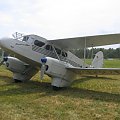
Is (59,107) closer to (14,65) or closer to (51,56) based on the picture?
(51,56)

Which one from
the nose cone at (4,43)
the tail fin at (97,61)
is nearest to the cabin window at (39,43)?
the nose cone at (4,43)

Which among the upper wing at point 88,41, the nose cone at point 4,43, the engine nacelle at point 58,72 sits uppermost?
the upper wing at point 88,41

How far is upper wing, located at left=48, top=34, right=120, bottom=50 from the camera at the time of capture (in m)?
15.0

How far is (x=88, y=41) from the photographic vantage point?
52.5ft

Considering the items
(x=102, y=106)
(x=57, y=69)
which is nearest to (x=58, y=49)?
(x=57, y=69)

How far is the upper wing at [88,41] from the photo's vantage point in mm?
15038

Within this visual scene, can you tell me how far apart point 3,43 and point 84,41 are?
201 inches

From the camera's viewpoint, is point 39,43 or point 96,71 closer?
point 96,71

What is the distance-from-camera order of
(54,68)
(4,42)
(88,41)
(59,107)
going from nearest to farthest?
(59,107), (54,68), (4,42), (88,41)

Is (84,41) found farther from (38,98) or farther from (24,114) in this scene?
(24,114)

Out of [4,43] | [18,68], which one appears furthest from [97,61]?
[4,43]

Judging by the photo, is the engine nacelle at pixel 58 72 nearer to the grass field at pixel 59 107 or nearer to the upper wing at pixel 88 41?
the grass field at pixel 59 107

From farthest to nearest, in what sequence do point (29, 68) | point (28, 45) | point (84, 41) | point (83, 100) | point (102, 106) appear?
point (29, 68) → point (84, 41) → point (28, 45) → point (83, 100) → point (102, 106)

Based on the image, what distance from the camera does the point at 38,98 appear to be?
1100 centimetres
